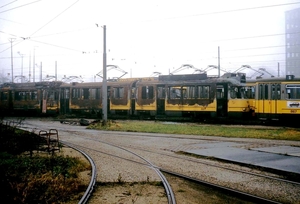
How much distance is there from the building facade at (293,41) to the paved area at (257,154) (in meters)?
102

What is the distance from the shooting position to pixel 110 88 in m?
Result: 27.5

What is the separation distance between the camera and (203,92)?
22.8 m

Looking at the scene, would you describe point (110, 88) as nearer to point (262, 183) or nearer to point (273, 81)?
point (273, 81)

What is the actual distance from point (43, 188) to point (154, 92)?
19.6 metres

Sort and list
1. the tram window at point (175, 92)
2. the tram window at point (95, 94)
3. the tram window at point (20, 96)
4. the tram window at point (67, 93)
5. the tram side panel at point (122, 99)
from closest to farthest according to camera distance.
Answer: the tram window at point (175, 92) → the tram side panel at point (122, 99) → the tram window at point (95, 94) → the tram window at point (67, 93) → the tram window at point (20, 96)

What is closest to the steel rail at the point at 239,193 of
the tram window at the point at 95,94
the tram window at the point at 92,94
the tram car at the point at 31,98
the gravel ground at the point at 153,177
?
the gravel ground at the point at 153,177

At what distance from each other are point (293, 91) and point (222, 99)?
501 centimetres

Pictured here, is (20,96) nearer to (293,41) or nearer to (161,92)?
(161,92)

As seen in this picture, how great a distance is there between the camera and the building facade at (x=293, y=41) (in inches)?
4115

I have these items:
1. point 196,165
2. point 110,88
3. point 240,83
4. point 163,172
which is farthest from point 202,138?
point 110,88

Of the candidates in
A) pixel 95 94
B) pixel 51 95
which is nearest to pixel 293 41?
pixel 95 94

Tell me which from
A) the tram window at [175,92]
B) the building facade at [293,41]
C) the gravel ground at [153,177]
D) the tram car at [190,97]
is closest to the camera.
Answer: the gravel ground at [153,177]

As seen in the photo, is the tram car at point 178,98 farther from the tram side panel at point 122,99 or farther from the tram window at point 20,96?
the tram window at point 20,96

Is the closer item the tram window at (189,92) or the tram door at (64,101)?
the tram window at (189,92)
